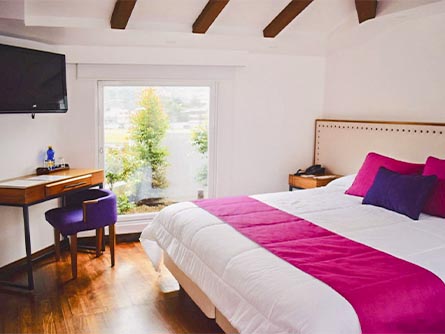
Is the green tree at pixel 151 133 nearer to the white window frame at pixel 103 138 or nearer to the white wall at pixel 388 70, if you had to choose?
the white window frame at pixel 103 138

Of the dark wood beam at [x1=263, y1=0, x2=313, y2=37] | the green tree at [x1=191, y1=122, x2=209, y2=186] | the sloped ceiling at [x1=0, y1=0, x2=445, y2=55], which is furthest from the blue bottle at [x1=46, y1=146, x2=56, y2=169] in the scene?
the dark wood beam at [x1=263, y1=0, x2=313, y2=37]

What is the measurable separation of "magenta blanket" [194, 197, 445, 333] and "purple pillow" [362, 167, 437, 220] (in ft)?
2.44

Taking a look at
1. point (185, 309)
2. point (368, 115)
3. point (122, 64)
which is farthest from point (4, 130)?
point (368, 115)

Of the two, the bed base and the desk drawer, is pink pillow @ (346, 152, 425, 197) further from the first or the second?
the desk drawer

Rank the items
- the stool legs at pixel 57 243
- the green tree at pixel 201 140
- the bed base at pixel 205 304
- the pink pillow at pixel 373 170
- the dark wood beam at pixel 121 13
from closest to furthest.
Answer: the bed base at pixel 205 304 < the dark wood beam at pixel 121 13 < the pink pillow at pixel 373 170 < the stool legs at pixel 57 243 < the green tree at pixel 201 140

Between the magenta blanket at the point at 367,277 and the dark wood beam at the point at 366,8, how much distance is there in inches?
83.1

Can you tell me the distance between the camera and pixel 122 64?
4156mm

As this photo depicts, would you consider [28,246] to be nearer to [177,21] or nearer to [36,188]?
[36,188]

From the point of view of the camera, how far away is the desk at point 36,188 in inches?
123

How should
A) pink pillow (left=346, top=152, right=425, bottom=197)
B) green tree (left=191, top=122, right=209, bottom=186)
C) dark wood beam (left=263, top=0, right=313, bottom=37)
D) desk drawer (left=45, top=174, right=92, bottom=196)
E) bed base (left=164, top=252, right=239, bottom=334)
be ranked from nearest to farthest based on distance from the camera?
1. bed base (left=164, top=252, right=239, bottom=334)
2. desk drawer (left=45, top=174, right=92, bottom=196)
3. pink pillow (left=346, top=152, right=425, bottom=197)
4. dark wood beam (left=263, top=0, right=313, bottom=37)
5. green tree (left=191, top=122, right=209, bottom=186)

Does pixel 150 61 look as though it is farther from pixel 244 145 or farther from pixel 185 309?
pixel 185 309

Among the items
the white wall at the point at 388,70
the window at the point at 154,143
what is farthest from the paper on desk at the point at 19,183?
the white wall at the point at 388,70


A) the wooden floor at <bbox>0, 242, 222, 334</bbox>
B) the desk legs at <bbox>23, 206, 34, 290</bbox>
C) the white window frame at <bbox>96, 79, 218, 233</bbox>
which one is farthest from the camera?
the white window frame at <bbox>96, 79, 218, 233</bbox>

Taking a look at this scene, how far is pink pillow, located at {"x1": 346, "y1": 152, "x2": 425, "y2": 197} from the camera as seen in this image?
3.46 metres
